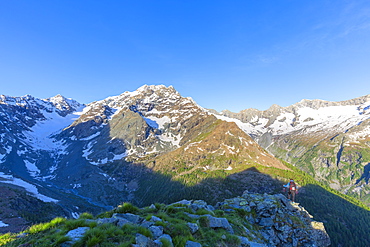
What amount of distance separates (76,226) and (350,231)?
17292cm

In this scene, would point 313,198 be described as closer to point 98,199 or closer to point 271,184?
point 271,184

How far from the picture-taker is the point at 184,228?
11008mm

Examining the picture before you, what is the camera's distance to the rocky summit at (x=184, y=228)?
750 cm

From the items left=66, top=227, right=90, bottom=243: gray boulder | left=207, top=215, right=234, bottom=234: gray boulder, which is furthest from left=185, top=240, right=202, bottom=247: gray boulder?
left=66, top=227, right=90, bottom=243: gray boulder

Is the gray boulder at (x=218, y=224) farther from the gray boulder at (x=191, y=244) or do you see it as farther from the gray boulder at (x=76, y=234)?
the gray boulder at (x=76, y=234)

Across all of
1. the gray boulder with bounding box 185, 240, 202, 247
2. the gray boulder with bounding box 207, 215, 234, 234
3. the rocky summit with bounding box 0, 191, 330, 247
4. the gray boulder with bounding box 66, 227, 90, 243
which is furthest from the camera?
the gray boulder with bounding box 207, 215, 234, 234

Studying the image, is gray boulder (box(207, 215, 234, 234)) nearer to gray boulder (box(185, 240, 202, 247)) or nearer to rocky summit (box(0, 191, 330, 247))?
rocky summit (box(0, 191, 330, 247))

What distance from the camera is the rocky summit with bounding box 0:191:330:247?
7504 mm

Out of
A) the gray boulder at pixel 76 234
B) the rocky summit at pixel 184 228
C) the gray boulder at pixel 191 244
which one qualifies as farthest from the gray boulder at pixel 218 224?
the gray boulder at pixel 76 234

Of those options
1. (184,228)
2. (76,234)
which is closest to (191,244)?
(184,228)

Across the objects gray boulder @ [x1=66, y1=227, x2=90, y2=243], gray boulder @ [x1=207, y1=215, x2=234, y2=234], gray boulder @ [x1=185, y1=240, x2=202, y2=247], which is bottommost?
gray boulder @ [x1=207, y1=215, x2=234, y2=234]

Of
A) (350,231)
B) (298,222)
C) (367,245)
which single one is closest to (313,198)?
(350,231)

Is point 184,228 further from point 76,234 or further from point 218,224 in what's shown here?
point 76,234

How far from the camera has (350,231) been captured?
118 meters
